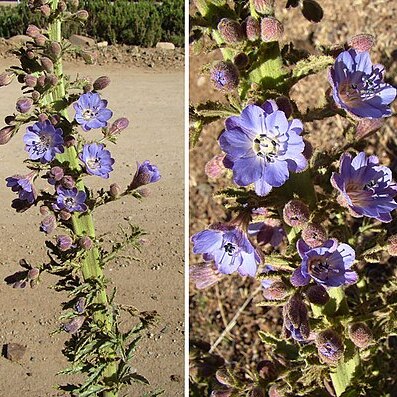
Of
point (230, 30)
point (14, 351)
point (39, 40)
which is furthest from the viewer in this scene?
point (14, 351)

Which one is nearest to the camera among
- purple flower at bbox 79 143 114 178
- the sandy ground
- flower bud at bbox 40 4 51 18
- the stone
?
flower bud at bbox 40 4 51 18

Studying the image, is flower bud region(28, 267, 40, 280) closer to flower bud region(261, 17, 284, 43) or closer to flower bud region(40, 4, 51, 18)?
flower bud region(40, 4, 51, 18)

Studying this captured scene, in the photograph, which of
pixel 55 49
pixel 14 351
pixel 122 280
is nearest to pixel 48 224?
pixel 55 49

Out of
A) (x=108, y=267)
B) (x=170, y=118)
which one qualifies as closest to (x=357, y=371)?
(x=108, y=267)

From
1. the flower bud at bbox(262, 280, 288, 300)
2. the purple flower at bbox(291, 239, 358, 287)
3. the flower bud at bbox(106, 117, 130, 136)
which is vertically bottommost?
the flower bud at bbox(106, 117, 130, 136)

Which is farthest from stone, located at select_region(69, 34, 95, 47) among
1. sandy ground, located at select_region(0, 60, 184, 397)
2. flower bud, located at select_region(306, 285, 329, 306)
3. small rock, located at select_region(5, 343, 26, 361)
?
flower bud, located at select_region(306, 285, 329, 306)

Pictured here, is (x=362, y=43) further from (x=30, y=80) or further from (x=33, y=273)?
(x=33, y=273)

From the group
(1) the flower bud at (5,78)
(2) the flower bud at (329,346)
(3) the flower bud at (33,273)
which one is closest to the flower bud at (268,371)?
(2) the flower bud at (329,346)
